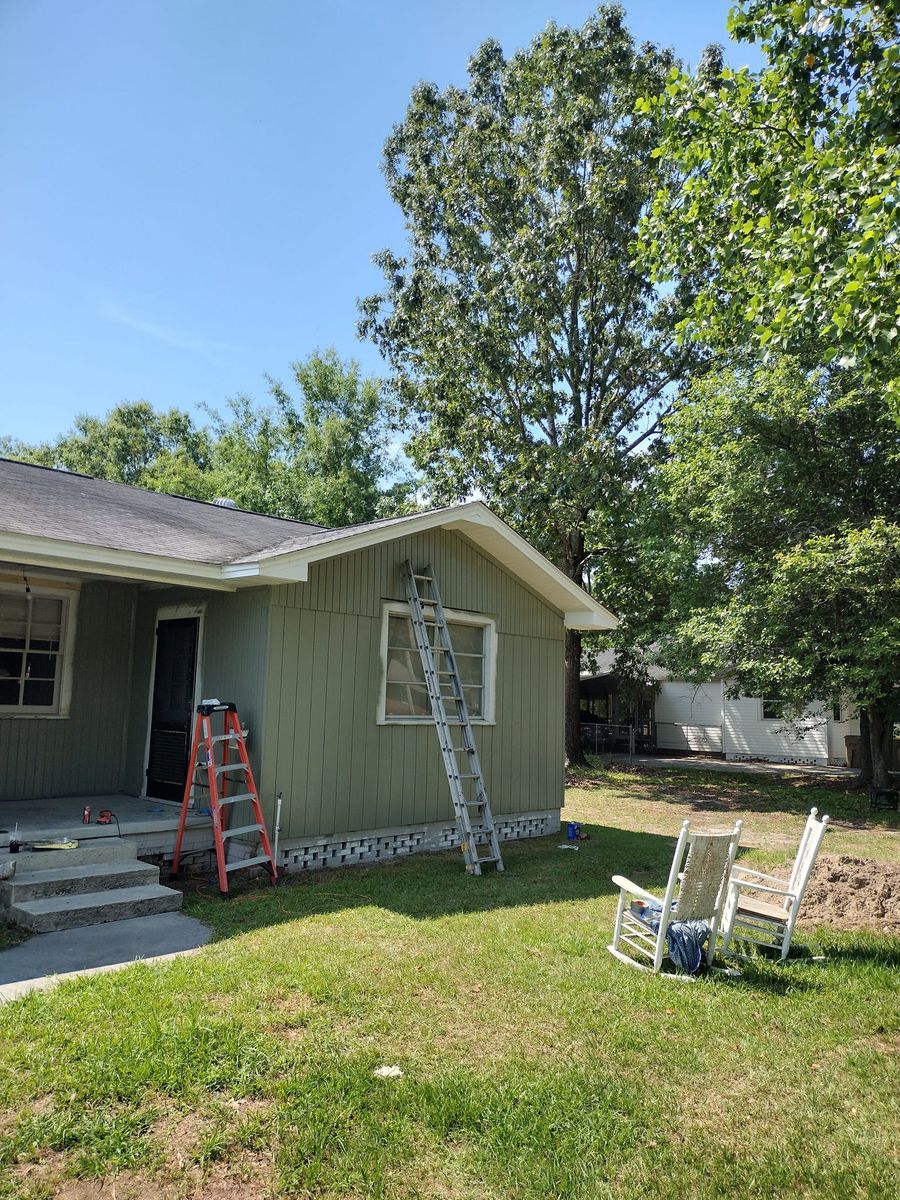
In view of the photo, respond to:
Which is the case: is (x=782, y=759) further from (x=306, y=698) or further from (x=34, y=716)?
(x=34, y=716)

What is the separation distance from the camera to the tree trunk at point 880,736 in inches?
608

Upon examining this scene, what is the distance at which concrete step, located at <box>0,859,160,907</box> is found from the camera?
571 centimetres

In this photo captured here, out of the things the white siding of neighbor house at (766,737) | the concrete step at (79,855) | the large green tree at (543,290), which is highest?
the large green tree at (543,290)

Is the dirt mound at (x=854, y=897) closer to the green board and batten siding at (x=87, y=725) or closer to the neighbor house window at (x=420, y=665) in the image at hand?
the neighbor house window at (x=420, y=665)

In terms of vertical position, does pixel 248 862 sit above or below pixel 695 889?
below

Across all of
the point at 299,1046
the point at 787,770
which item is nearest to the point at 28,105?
the point at 299,1046

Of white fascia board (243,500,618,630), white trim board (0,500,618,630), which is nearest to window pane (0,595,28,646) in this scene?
white trim board (0,500,618,630)

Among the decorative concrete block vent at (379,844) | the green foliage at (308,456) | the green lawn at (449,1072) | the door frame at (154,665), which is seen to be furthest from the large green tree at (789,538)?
the green foliage at (308,456)

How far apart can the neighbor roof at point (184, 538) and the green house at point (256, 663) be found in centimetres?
3

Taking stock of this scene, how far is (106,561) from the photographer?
259 inches

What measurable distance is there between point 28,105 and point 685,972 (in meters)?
10.0

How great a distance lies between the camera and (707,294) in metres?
8.40

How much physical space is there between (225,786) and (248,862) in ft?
3.35

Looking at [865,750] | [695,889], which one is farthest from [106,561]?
[865,750]
